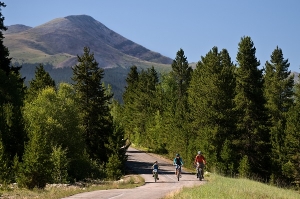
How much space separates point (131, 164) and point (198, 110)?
44.4 feet

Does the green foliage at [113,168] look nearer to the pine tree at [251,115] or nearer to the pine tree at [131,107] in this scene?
the pine tree at [251,115]

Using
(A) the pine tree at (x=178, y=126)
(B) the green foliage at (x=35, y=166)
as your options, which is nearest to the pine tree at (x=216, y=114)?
(A) the pine tree at (x=178, y=126)

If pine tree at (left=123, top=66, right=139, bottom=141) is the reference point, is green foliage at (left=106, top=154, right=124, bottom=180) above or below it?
below

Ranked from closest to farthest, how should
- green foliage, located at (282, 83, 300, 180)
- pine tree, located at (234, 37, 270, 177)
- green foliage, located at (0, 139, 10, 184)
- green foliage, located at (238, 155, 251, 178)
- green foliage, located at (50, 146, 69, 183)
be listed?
1. green foliage, located at (0, 139, 10, 184)
2. green foliage, located at (50, 146, 69, 183)
3. green foliage, located at (238, 155, 251, 178)
4. green foliage, located at (282, 83, 300, 180)
5. pine tree, located at (234, 37, 270, 177)

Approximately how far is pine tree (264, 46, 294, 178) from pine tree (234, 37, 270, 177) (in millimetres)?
1171

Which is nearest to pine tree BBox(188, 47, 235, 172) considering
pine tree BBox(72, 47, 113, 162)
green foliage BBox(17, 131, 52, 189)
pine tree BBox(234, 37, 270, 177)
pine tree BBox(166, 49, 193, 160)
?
pine tree BBox(234, 37, 270, 177)

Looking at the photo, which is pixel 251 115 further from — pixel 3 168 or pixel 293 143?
pixel 3 168

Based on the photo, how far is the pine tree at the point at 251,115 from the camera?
4700cm

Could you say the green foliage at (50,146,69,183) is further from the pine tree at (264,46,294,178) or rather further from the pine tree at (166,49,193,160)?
the pine tree at (264,46,294,178)

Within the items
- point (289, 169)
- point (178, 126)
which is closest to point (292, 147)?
point (289, 169)

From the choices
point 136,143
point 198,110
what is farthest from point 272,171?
point 136,143

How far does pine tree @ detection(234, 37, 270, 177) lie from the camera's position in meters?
47.0

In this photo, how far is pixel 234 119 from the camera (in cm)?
4634

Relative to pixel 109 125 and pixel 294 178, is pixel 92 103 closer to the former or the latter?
pixel 109 125
